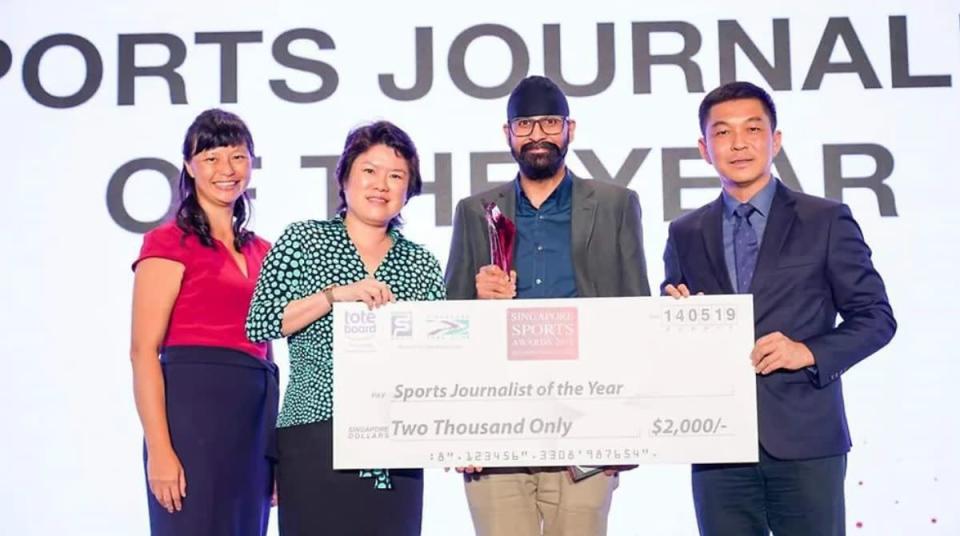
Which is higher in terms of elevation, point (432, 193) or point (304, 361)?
point (432, 193)

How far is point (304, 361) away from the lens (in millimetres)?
2744

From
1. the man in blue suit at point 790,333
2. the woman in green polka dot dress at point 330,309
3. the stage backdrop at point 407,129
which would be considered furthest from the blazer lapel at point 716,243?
the stage backdrop at point 407,129

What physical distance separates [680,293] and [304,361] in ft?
3.18

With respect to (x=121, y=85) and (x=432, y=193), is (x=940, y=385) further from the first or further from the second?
(x=121, y=85)

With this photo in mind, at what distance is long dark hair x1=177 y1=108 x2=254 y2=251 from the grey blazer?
0.62 m

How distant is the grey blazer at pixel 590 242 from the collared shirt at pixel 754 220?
229mm

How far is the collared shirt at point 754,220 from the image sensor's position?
9.44 feet

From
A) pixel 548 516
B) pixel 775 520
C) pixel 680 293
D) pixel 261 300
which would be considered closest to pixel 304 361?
pixel 261 300

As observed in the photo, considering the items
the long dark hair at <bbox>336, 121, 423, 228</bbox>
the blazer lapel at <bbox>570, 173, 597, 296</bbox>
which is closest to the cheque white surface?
the blazer lapel at <bbox>570, 173, 597, 296</bbox>

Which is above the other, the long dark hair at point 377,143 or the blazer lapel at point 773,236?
the long dark hair at point 377,143

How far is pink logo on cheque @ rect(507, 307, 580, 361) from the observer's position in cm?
270

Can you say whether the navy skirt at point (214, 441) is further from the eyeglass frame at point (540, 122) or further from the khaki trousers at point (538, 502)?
the eyeglass frame at point (540, 122)

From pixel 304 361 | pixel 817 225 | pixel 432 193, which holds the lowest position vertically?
pixel 304 361

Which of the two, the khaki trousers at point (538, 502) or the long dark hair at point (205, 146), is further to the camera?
the long dark hair at point (205, 146)
